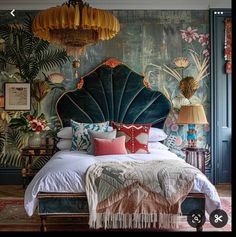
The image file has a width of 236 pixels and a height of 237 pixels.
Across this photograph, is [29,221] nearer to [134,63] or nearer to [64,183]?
[64,183]

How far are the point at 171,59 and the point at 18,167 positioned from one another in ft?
6.70

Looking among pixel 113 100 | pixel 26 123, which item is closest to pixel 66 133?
pixel 26 123

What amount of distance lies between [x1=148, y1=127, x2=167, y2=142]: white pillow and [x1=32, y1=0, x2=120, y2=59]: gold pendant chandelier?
4.42 feet

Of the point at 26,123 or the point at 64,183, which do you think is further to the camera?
the point at 26,123

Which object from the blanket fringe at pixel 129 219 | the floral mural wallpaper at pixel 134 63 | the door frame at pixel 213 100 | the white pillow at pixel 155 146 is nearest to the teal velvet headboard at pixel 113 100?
the floral mural wallpaper at pixel 134 63

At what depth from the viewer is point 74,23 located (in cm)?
224

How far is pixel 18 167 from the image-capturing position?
3.81m

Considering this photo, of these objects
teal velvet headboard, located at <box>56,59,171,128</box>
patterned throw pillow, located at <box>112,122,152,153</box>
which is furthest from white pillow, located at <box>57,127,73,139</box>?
patterned throw pillow, located at <box>112,122,152,153</box>

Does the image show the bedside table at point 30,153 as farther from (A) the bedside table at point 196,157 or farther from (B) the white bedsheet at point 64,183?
(A) the bedside table at point 196,157

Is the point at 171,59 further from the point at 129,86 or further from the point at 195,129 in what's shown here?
the point at 195,129

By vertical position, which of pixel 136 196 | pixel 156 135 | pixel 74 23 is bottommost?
pixel 136 196

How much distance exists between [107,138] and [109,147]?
204mm
